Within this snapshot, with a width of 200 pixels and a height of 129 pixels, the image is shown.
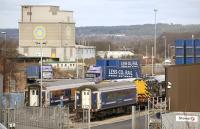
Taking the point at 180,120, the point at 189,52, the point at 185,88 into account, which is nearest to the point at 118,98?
the point at 189,52

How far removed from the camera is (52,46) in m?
127

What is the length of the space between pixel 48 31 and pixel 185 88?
308 ft

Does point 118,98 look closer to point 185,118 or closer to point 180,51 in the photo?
point 180,51

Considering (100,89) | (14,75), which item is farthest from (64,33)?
(100,89)

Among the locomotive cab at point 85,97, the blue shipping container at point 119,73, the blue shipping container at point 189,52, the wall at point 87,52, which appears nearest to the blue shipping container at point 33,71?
the blue shipping container at point 119,73

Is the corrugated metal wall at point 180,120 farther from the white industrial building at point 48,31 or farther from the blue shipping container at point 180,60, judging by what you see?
the white industrial building at point 48,31

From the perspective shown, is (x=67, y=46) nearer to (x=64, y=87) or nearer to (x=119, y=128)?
(x=64, y=87)

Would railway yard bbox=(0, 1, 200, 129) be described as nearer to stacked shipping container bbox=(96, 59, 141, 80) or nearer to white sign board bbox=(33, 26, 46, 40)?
stacked shipping container bbox=(96, 59, 141, 80)

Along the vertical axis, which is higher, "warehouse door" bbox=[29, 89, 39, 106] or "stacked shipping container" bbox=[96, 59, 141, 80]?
"stacked shipping container" bbox=[96, 59, 141, 80]

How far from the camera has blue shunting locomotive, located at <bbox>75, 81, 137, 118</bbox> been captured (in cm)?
4447

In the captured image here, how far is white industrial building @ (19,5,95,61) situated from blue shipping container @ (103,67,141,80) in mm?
58899

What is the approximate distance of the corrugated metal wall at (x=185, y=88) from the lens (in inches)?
1421

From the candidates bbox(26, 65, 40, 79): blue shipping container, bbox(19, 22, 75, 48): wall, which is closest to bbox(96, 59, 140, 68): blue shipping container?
bbox(26, 65, 40, 79): blue shipping container

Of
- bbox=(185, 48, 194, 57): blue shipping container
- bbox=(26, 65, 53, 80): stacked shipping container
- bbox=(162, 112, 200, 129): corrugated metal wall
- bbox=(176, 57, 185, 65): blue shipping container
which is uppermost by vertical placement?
bbox=(185, 48, 194, 57): blue shipping container
